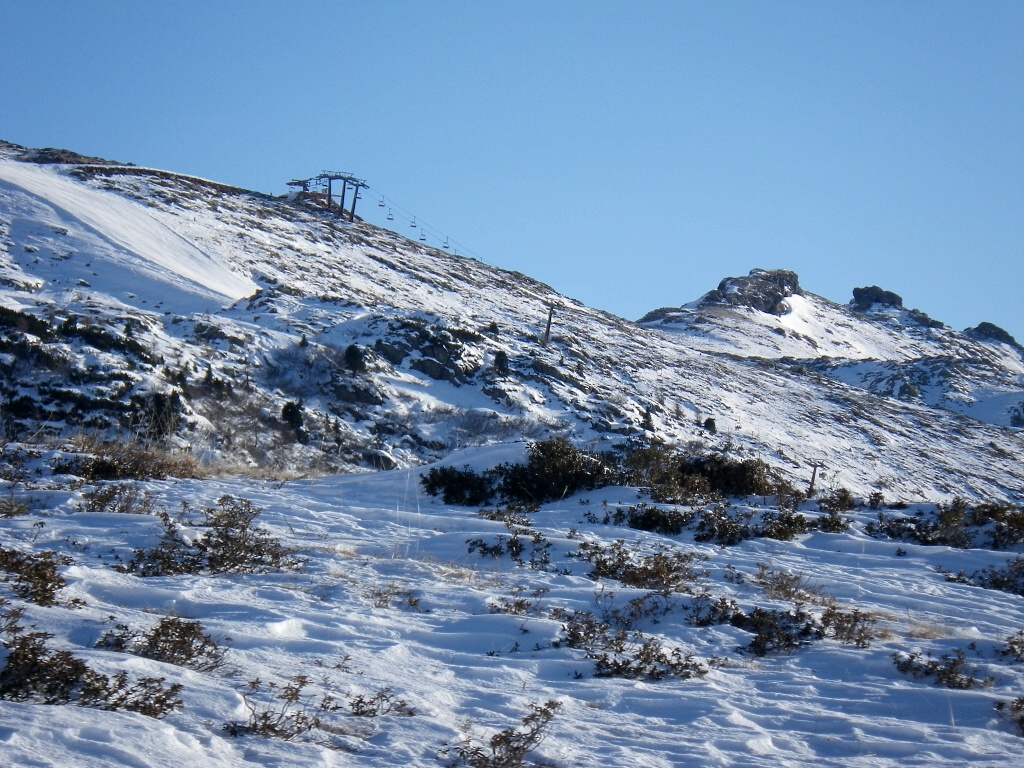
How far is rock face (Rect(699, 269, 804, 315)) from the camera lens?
283 feet

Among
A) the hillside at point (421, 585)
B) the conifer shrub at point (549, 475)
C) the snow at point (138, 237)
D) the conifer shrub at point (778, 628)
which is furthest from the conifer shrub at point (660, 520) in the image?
the snow at point (138, 237)

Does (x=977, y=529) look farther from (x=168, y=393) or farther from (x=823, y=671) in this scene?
(x=168, y=393)

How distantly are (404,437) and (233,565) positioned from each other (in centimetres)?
1369

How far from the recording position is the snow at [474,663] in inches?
130

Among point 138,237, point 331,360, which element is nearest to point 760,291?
point 138,237

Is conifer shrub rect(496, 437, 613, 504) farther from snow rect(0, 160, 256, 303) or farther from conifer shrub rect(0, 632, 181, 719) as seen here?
snow rect(0, 160, 256, 303)

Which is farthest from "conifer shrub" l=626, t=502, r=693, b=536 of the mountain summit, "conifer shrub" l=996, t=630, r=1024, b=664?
the mountain summit

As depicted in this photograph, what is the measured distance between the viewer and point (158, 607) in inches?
191

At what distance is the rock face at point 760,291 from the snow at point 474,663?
268 feet

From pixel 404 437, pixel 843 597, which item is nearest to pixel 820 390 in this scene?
pixel 404 437

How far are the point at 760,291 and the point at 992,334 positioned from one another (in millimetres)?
31050

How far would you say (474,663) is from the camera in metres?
4.59

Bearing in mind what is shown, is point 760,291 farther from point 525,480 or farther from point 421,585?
point 421,585

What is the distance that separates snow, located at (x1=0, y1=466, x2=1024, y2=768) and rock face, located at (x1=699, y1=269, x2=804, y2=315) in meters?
81.8
